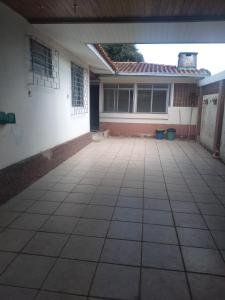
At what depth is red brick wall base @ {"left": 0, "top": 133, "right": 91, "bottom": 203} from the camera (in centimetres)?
338

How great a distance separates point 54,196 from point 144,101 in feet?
24.1

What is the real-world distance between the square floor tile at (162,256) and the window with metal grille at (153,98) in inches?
324

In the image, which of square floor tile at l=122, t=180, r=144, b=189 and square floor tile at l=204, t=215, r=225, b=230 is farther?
square floor tile at l=122, t=180, r=144, b=189

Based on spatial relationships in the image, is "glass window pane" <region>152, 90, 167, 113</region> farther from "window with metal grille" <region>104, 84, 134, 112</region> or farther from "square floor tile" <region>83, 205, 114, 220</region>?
"square floor tile" <region>83, 205, 114, 220</region>

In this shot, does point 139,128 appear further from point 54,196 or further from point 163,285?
point 163,285

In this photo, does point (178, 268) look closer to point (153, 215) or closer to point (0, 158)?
point (153, 215)

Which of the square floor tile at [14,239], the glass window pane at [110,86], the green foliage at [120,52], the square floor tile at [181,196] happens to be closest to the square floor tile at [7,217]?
the square floor tile at [14,239]

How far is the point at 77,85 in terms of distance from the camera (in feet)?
23.0

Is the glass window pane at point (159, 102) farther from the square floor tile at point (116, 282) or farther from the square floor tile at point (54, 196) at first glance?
the square floor tile at point (116, 282)

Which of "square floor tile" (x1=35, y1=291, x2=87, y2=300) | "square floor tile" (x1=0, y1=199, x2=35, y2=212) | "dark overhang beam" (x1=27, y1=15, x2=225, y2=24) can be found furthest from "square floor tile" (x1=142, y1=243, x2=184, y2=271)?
"dark overhang beam" (x1=27, y1=15, x2=225, y2=24)

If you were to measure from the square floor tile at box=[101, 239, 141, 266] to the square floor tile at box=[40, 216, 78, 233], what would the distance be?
0.51 metres

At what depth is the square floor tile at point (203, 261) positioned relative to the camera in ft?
6.96

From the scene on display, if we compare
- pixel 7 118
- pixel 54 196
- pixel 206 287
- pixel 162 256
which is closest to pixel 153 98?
pixel 54 196

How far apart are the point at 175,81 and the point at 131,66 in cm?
193
